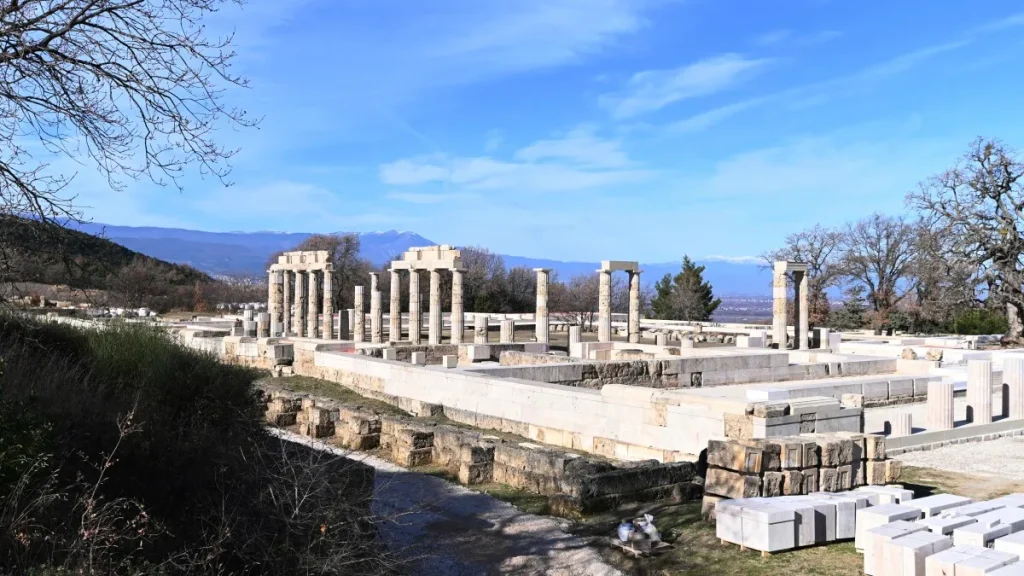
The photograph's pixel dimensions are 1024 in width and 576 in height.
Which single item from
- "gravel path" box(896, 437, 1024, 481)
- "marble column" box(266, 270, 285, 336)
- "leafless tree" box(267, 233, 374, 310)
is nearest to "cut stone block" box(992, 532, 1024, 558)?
"gravel path" box(896, 437, 1024, 481)

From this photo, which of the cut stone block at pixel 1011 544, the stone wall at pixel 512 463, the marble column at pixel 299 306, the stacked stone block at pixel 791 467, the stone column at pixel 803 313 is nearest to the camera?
the cut stone block at pixel 1011 544

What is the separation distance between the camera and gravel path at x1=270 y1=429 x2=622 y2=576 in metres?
8.19

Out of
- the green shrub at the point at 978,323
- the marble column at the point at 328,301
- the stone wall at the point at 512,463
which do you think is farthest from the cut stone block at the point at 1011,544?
the green shrub at the point at 978,323

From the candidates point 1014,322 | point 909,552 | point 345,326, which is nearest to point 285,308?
point 345,326

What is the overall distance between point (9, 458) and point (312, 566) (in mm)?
2243

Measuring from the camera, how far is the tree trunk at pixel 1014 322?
121 feet

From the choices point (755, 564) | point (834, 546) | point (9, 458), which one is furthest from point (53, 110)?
point (834, 546)

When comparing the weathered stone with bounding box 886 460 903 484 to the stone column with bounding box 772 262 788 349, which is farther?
the stone column with bounding box 772 262 788 349

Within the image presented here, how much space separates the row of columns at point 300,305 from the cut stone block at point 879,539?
3554cm

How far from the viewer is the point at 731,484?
30.4 ft

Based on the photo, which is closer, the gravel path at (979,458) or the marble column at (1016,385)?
the gravel path at (979,458)

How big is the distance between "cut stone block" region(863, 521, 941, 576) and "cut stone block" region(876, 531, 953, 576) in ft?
0.06

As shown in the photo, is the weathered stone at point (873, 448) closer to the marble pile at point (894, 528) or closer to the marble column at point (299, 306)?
the marble pile at point (894, 528)

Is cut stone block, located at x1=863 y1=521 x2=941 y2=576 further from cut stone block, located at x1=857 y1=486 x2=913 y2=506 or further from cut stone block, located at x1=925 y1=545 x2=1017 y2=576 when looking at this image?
cut stone block, located at x1=857 y1=486 x2=913 y2=506
